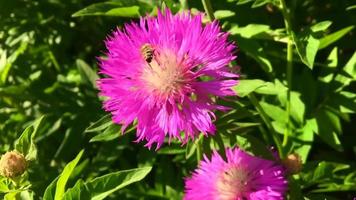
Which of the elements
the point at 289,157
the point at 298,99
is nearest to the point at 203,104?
the point at 289,157

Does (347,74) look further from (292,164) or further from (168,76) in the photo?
(168,76)

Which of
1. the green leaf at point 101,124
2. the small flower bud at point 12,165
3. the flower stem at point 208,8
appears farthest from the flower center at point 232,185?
the small flower bud at point 12,165

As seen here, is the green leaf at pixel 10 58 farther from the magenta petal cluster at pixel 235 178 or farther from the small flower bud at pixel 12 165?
the magenta petal cluster at pixel 235 178

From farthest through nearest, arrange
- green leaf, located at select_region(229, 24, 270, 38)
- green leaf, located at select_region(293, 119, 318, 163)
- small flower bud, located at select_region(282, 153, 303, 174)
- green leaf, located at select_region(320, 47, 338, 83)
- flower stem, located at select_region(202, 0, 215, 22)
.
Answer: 1. green leaf, located at select_region(320, 47, 338, 83)
2. green leaf, located at select_region(293, 119, 318, 163)
3. green leaf, located at select_region(229, 24, 270, 38)
4. small flower bud, located at select_region(282, 153, 303, 174)
5. flower stem, located at select_region(202, 0, 215, 22)

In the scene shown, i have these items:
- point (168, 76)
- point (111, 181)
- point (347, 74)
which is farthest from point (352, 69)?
point (111, 181)

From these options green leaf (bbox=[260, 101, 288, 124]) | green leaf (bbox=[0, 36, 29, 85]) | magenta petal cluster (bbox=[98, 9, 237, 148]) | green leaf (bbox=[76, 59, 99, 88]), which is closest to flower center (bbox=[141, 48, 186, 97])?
magenta petal cluster (bbox=[98, 9, 237, 148])

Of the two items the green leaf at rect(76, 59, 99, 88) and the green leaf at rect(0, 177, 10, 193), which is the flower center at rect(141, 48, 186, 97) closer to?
the green leaf at rect(0, 177, 10, 193)

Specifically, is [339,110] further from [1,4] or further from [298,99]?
[1,4]
